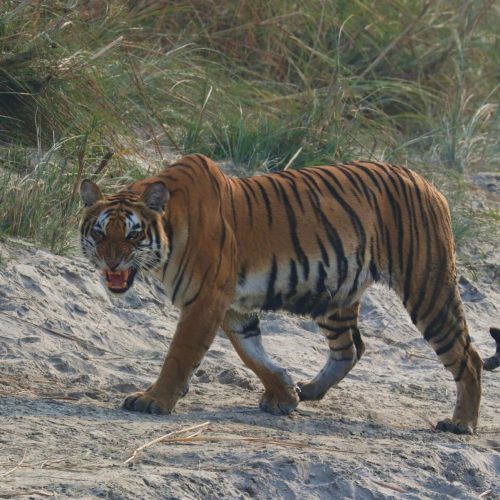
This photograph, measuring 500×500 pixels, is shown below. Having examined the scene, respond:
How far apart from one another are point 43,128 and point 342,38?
3.77m

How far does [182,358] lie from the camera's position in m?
5.51

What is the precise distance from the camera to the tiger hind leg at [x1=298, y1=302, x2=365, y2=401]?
6234 millimetres

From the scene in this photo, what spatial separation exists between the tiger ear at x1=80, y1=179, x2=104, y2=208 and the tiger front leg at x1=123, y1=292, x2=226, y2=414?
597 millimetres

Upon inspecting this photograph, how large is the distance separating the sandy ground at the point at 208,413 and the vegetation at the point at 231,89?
71cm

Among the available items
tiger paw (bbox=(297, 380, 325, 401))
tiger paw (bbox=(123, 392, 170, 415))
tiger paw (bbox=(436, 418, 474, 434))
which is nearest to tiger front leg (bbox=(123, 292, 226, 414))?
tiger paw (bbox=(123, 392, 170, 415))

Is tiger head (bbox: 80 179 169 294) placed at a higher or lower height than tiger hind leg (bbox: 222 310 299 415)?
higher

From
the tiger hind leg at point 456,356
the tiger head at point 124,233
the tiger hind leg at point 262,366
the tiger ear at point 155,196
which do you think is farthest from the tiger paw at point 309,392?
the tiger ear at point 155,196

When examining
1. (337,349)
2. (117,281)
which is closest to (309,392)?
(337,349)

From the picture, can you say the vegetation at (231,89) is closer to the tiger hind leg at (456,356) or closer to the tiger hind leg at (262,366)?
the tiger hind leg at (262,366)

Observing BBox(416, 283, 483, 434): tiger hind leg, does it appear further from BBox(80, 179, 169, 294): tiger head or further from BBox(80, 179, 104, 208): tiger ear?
BBox(80, 179, 104, 208): tiger ear

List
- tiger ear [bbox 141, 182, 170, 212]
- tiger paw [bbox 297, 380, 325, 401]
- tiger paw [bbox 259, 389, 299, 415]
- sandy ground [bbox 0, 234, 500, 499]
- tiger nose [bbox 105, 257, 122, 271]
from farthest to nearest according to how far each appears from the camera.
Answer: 1. tiger paw [bbox 297, 380, 325, 401]
2. tiger paw [bbox 259, 389, 299, 415]
3. tiger ear [bbox 141, 182, 170, 212]
4. tiger nose [bbox 105, 257, 122, 271]
5. sandy ground [bbox 0, 234, 500, 499]

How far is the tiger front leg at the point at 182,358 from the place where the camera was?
5504 mm

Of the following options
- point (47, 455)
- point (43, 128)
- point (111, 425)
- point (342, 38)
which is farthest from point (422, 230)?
point (342, 38)

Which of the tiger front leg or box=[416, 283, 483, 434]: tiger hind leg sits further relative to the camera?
box=[416, 283, 483, 434]: tiger hind leg
